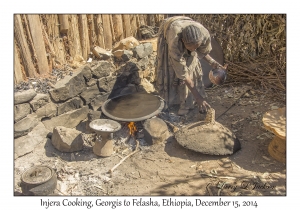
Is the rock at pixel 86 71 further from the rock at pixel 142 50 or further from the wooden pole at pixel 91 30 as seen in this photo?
the rock at pixel 142 50

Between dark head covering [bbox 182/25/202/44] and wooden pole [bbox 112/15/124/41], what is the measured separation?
82.2 inches

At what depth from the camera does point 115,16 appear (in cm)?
604

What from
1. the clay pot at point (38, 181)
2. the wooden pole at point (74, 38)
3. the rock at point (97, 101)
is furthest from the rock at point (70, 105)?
the clay pot at point (38, 181)

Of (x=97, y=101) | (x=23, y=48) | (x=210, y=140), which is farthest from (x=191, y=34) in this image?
(x=23, y=48)

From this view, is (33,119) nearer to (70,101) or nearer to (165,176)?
(70,101)

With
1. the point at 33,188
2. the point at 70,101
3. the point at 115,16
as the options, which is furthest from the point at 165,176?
the point at 115,16

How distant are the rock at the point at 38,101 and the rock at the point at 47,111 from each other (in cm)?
6

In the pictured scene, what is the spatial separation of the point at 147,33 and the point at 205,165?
11.1ft

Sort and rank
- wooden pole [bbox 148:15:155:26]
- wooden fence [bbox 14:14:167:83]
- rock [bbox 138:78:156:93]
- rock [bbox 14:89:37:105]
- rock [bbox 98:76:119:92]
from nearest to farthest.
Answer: rock [bbox 14:89:37:105], wooden fence [bbox 14:14:167:83], rock [bbox 98:76:119:92], rock [bbox 138:78:156:93], wooden pole [bbox 148:15:155:26]

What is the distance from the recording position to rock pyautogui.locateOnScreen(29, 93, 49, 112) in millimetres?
4745

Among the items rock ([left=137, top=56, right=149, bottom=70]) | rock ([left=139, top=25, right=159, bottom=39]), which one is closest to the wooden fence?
rock ([left=139, top=25, right=159, bottom=39])

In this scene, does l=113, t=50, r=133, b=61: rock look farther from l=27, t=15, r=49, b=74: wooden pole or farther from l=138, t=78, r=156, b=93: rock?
l=27, t=15, r=49, b=74: wooden pole

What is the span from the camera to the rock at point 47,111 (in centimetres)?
489

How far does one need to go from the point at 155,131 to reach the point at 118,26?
249 centimetres
